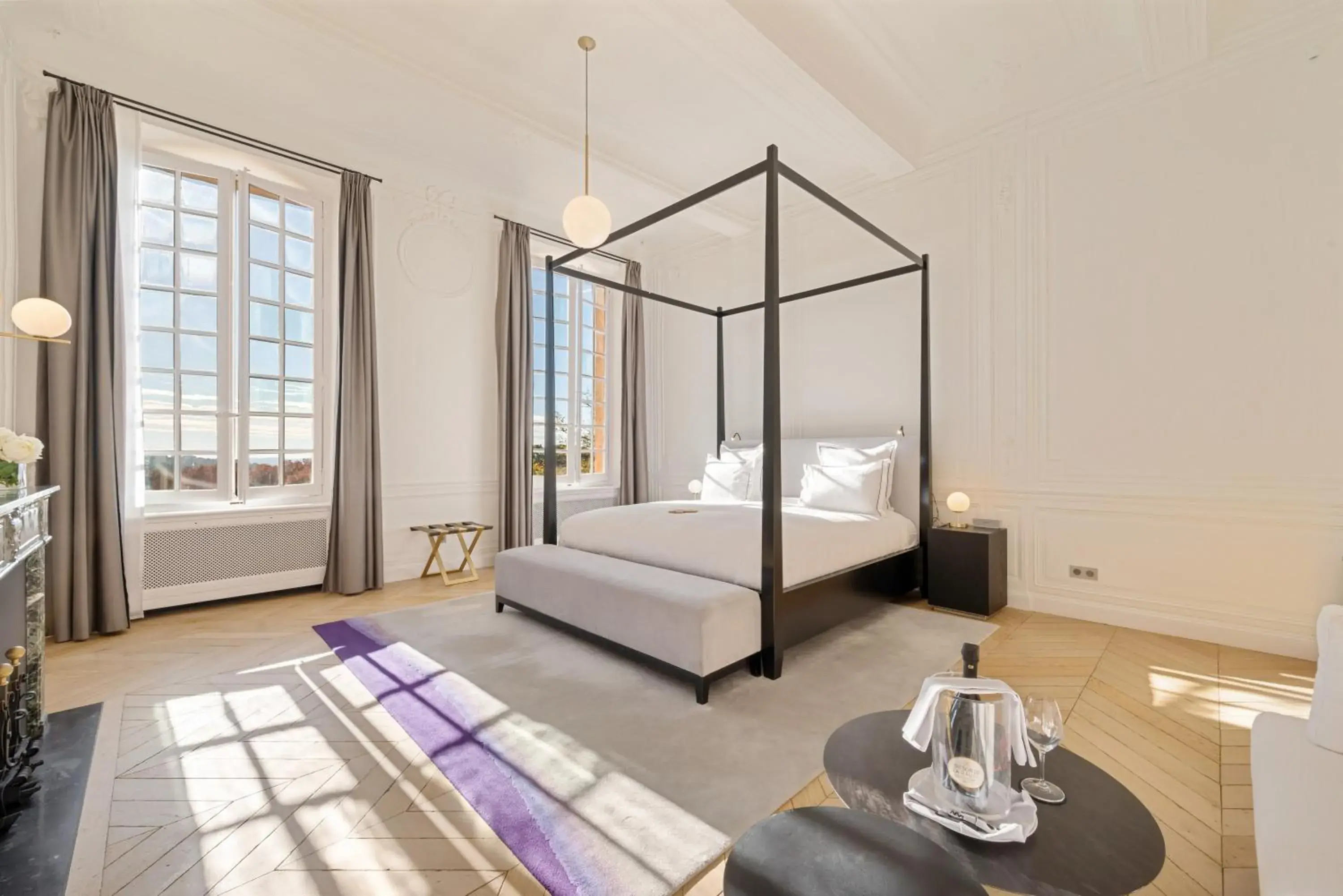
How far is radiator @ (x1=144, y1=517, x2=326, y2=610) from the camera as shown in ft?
11.3

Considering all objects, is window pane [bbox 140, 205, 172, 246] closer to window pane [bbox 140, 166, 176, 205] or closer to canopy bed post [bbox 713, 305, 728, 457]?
window pane [bbox 140, 166, 176, 205]

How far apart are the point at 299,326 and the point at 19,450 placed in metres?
2.53

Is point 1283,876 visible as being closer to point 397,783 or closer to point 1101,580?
point 397,783

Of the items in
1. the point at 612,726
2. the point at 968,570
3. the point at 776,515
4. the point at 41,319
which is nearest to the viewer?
the point at 612,726

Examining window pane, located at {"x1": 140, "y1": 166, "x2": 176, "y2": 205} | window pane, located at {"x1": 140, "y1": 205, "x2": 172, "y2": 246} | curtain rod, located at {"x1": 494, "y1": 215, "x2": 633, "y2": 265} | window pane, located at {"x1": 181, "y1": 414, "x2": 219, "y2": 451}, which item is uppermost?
curtain rod, located at {"x1": 494, "y1": 215, "x2": 633, "y2": 265}

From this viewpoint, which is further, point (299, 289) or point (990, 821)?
point (299, 289)

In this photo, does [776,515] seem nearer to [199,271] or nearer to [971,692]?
[971,692]

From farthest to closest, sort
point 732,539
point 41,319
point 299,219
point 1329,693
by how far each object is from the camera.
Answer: point 299,219, point 732,539, point 41,319, point 1329,693

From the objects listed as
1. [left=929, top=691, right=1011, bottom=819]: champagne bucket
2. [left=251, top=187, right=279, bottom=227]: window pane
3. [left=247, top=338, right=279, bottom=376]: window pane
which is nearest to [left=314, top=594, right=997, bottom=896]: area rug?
[left=929, top=691, right=1011, bottom=819]: champagne bucket

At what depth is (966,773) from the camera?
108cm

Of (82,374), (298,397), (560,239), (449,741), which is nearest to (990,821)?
(449,741)

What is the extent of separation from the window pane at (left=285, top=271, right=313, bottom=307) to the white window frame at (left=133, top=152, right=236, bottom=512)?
33 centimetres

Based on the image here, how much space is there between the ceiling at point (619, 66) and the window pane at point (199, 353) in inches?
53.0

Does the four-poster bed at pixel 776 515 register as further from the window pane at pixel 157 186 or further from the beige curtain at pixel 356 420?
the window pane at pixel 157 186
